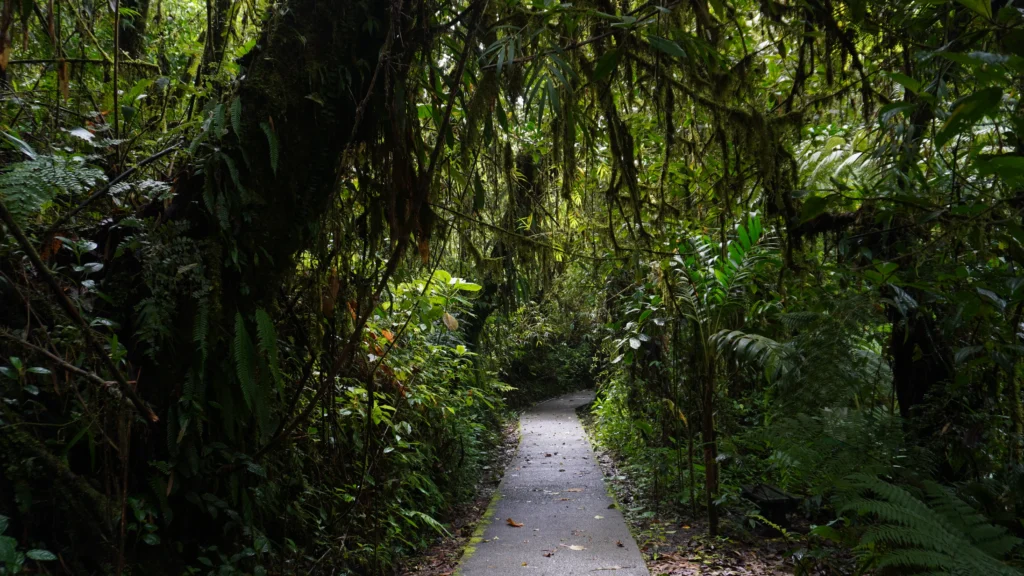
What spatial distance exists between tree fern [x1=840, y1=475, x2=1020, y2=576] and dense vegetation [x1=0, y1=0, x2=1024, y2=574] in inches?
0.7

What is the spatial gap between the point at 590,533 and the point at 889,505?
3065mm

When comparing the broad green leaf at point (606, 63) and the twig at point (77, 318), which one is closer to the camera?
the twig at point (77, 318)

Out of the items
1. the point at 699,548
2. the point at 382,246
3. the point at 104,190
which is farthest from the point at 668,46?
the point at 699,548

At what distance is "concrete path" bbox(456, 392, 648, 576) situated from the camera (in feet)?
14.5

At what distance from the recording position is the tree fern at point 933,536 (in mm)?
2430

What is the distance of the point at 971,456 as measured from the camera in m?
3.47

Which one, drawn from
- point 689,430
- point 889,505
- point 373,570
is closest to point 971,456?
point 889,505

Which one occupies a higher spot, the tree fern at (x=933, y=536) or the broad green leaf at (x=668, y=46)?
the broad green leaf at (x=668, y=46)

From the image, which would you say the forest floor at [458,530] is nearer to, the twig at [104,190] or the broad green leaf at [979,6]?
the twig at [104,190]

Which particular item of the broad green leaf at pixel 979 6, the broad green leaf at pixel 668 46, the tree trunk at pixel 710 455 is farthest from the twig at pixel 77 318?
the tree trunk at pixel 710 455

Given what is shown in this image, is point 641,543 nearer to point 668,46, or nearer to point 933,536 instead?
point 933,536

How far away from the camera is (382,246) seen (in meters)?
3.51

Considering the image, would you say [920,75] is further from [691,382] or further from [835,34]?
[691,382]

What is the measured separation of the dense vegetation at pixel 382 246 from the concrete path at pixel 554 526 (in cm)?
80
